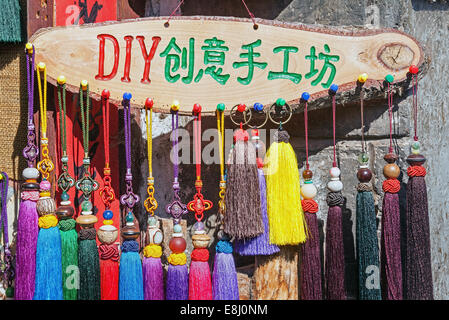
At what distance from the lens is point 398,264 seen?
206 centimetres

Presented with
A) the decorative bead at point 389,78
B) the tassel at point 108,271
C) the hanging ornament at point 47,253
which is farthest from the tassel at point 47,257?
the decorative bead at point 389,78

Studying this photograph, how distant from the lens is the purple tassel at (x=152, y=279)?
6.64 ft

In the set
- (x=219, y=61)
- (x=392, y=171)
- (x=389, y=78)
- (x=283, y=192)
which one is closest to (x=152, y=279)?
(x=283, y=192)

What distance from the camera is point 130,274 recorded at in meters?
2.00

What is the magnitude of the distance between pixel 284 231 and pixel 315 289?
0.21 m

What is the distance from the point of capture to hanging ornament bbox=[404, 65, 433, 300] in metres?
2.04

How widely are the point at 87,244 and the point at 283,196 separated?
614 millimetres

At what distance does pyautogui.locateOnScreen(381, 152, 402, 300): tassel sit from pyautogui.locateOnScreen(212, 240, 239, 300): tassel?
478 millimetres

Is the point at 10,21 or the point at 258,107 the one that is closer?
the point at 258,107

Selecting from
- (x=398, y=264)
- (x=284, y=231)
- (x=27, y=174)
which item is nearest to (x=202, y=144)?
(x=284, y=231)

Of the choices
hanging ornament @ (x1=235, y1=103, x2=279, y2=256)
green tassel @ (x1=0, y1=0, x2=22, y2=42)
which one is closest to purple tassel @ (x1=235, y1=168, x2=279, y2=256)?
hanging ornament @ (x1=235, y1=103, x2=279, y2=256)

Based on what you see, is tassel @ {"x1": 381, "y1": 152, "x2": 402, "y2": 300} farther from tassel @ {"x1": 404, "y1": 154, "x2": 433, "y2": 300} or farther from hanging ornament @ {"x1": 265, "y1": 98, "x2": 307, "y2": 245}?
hanging ornament @ {"x1": 265, "y1": 98, "x2": 307, "y2": 245}

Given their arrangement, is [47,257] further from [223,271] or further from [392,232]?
[392,232]

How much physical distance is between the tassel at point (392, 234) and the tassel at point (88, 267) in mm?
891
